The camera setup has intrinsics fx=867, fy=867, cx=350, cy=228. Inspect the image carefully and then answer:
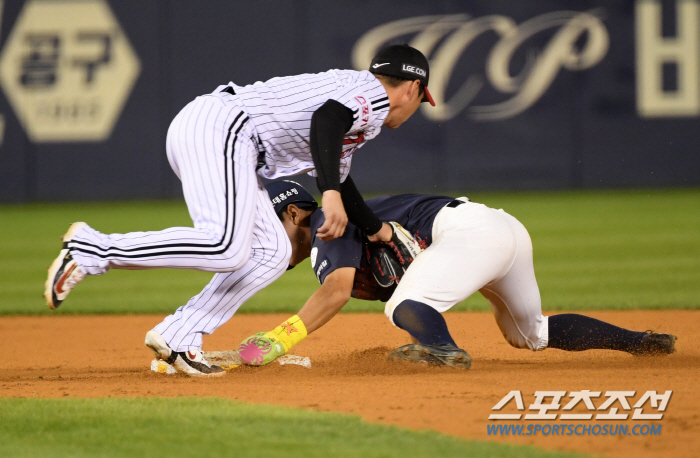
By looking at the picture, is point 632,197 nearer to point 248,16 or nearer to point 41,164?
point 248,16

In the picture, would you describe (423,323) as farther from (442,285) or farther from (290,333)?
(290,333)

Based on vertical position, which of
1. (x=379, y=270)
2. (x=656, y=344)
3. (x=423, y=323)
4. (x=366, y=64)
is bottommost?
(x=656, y=344)

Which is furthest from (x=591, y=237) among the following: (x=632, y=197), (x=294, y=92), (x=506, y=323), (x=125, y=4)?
(x=125, y=4)

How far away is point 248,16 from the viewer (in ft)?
46.0

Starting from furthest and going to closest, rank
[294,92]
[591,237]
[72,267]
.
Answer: [591,237] < [294,92] < [72,267]

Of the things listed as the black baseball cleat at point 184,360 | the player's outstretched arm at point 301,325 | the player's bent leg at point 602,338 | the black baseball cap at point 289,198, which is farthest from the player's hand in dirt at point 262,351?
the player's bent leg at point 602,338

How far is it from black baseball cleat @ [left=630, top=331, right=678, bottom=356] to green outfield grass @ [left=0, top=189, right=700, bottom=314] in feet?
5.99

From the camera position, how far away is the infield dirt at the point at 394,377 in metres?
2.70

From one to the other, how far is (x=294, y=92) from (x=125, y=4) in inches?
441

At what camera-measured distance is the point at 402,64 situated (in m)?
3.53

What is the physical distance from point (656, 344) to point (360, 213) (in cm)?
142

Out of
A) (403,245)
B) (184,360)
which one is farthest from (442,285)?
(184,360)

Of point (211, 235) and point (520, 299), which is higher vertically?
point (211, 235)

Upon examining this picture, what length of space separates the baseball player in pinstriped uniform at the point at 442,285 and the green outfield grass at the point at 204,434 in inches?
29.8
